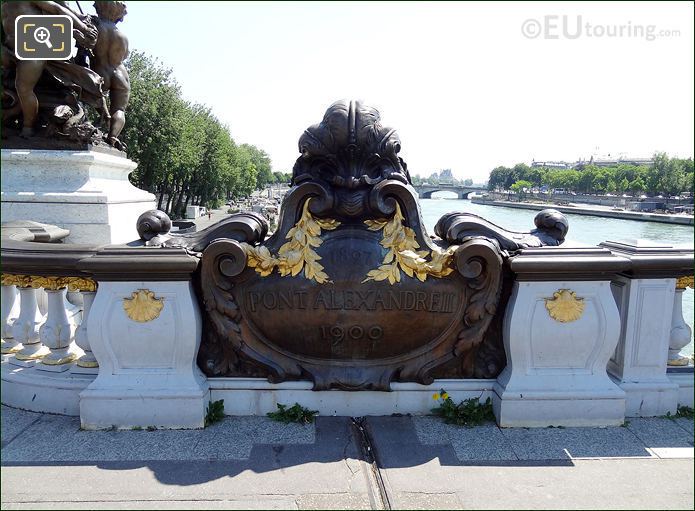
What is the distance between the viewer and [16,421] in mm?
3639

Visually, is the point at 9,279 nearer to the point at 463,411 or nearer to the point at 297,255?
the point at 297,255

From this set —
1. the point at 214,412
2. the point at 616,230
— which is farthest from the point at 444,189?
the point at 214,412

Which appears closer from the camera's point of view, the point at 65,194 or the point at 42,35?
the point at 42,35

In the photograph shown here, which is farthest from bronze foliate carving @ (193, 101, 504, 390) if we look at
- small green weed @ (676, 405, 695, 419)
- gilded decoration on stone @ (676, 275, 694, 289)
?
small green weed @ (676, 405, 695, 419)

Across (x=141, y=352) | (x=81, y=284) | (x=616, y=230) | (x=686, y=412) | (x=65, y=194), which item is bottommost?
(x=616, y=230)

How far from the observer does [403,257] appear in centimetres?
360

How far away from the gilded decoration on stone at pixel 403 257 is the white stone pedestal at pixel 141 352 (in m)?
1.35

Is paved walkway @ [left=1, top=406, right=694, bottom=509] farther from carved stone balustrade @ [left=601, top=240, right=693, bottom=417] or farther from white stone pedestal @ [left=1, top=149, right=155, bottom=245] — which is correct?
white stone pedestal @ [left=1, top=149, right=155, bottom=245]

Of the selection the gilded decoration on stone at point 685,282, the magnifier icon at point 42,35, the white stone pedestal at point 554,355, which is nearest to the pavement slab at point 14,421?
the white stone pedestal at point 554,355

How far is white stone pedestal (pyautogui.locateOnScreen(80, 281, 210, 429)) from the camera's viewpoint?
11.5 feet

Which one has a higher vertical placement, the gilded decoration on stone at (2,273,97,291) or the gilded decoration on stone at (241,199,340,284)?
the gilded decoration on stone at (241,199,340,284)

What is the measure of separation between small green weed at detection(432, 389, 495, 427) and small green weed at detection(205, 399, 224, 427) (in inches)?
61.7

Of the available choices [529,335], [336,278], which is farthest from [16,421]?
[529,335]

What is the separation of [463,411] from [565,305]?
1056 mm
